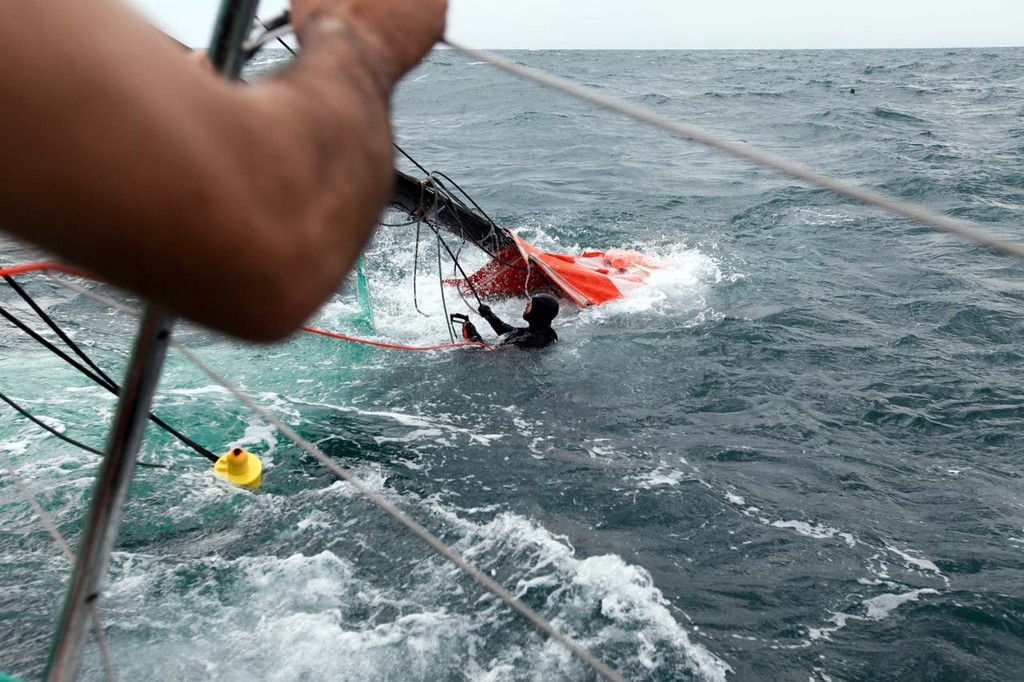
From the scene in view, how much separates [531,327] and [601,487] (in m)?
2.78

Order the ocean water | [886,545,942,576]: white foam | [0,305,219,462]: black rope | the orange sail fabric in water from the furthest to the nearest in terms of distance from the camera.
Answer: the orange sail fabric in water → [886,545,942,576]: white foam → the ocean water → [0,305,219,462]: black rope

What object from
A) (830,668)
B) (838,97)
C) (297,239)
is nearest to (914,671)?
(830,668)

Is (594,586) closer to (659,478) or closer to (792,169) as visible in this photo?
(659,478)

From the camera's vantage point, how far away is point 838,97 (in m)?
31.8

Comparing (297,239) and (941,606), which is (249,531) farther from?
(297,239)

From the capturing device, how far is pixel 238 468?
16.4 feet

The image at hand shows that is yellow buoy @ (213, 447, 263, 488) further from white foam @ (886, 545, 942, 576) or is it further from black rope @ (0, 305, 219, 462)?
white foam @ (886, 545, 942, 576)

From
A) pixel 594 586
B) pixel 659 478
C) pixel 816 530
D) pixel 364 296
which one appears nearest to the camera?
pixel 594 586

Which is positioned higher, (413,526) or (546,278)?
(413,526)

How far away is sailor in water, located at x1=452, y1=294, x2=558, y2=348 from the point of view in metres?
8.00

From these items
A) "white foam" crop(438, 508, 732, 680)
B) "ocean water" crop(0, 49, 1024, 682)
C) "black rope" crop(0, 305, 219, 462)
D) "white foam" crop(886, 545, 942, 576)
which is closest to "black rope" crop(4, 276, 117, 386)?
"black rope" crop(0, 305, 219, 462)

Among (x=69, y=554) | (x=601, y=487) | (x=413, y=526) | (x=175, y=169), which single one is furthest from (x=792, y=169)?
(x=601, y=487)

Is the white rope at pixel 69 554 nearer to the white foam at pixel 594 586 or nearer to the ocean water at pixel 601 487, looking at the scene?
the ocean water at pixel 601 487

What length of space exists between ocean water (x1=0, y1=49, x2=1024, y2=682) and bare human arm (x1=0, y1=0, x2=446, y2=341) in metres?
3.49
